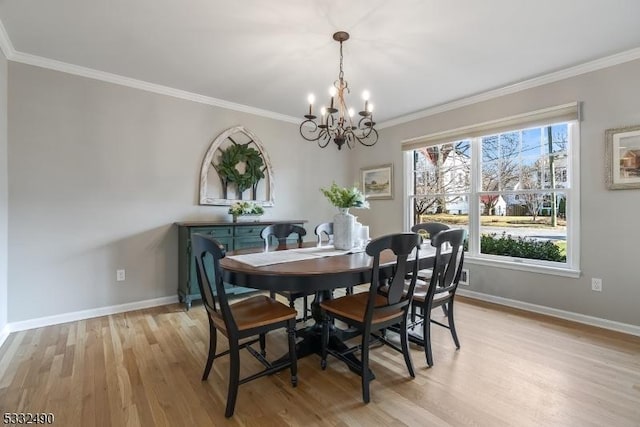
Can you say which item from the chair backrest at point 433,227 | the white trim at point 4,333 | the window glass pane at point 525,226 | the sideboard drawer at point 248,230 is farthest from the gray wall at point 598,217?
the white trim at point 4,333

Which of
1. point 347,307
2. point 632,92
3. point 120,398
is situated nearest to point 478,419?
point 347,307

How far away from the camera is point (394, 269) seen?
6.29ft

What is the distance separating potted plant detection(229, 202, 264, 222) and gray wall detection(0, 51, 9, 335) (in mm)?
1982

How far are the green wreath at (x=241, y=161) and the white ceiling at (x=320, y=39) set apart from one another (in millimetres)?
818

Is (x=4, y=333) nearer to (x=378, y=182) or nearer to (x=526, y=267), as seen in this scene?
(x=378, y=182)

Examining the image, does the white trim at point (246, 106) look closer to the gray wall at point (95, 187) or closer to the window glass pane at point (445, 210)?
the gray wall at point (95, 187)

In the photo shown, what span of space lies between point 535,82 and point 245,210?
11.7 feet

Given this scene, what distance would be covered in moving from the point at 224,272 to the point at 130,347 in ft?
4.41

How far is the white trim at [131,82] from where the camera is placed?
2.79 meters

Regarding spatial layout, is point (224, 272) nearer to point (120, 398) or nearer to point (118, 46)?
point (120, 398)

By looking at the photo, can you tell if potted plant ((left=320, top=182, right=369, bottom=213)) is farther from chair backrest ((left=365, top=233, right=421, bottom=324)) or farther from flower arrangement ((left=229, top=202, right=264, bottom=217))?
flower arrangement ((left=229, top=202, right=264, bottom=217))

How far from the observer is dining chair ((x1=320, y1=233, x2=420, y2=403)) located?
5.82 feet

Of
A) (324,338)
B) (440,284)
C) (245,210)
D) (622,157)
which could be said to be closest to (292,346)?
(324,338)

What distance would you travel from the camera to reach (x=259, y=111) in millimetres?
4238
